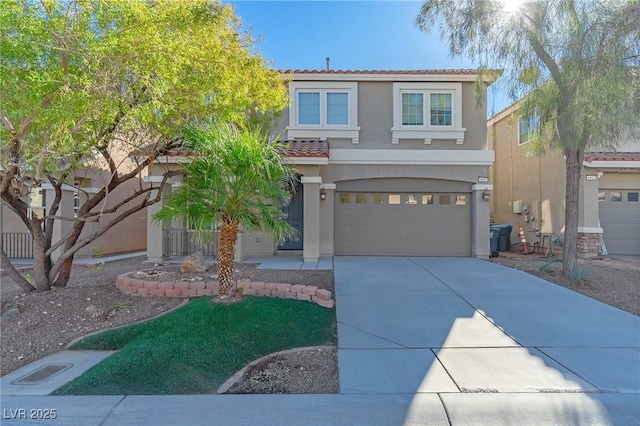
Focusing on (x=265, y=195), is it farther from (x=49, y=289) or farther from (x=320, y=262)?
(x=320, y=262)

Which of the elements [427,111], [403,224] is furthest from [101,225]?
[427,111]

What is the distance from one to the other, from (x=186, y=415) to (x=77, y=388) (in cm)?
143

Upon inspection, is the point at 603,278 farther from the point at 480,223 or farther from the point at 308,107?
the point at 308,107

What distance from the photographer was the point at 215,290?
6766 millimetres

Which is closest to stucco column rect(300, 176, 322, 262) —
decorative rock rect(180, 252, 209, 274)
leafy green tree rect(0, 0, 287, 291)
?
decorative rock rect(180, 252, 209, 274)

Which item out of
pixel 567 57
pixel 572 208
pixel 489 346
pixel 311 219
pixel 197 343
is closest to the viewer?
pixel 197 343

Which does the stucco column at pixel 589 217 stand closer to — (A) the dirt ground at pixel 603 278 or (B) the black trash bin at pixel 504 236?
(A) the dirt ground at pixel 603 278

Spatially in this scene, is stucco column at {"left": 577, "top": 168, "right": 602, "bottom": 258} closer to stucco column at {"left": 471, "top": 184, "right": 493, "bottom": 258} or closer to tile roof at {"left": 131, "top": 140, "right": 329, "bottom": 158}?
stucco column at {"left": 471, "top": 184, "right": 493, "bottom": 258}

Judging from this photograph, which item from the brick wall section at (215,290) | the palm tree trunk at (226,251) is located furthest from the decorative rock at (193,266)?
the palm tree trunk at (226,251)

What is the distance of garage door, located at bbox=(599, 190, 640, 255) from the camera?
13.3m

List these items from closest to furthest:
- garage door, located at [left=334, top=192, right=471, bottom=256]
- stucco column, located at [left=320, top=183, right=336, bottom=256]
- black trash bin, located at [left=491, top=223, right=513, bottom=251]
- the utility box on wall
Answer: stucco column, located at [left=320, top=183, right=336, bottom=256] < garage door, located at [left=334, top=192, right=471, bottom=256] < black trash bin, located at [left=491, top=223, right=513, bottom=251] < the utility box on wall

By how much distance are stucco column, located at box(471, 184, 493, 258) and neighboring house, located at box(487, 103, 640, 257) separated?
1903 millimetres

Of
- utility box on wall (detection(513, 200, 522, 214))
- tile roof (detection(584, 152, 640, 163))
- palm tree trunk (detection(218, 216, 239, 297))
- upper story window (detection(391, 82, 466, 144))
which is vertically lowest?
palm tree trunk (detection(218, 216, 239, 297))

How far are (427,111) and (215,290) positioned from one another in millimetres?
9693
